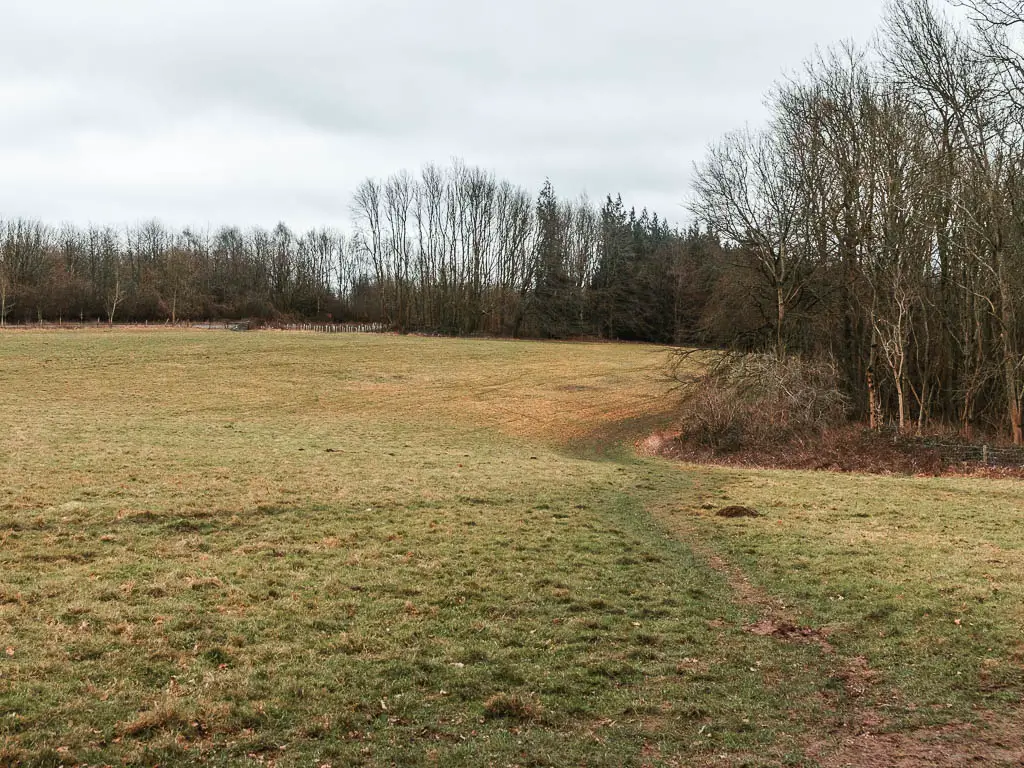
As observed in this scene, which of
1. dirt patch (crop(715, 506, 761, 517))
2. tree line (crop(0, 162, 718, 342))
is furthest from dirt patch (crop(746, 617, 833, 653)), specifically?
tree line (crop(0, 162, 718, 342))

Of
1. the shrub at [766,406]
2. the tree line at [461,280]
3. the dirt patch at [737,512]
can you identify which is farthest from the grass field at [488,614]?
the tree line at [461,280]

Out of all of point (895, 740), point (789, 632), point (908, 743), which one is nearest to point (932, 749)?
point (908, 743)

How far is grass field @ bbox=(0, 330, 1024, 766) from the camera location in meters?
6.06

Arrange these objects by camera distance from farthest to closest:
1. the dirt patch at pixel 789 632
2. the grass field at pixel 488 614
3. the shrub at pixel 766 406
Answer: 1. the shrub at pixel 766 406
2. the dirt patch at pixel 789 632
3. the grass field at pixel 488 614

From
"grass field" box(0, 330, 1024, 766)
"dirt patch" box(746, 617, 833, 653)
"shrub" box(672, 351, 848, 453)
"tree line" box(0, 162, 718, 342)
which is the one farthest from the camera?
"tree line" box(0, 162, 718, 342)

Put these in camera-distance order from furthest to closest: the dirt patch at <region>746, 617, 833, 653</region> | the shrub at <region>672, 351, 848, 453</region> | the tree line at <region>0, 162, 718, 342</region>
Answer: the tree line at <region>0, 162, 718, 342</region> < the shrub at <region>672, 351, 848, 453</region> < the dirt patch at <region>746, 617, 833, 653</region>

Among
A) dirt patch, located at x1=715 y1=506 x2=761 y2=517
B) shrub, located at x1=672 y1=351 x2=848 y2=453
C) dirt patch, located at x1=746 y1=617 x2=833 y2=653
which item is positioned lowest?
dirt patch, located at x1=715 y1=506 x2=761 y2=517

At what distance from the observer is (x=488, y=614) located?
9.27 meters

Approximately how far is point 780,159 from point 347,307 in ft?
260

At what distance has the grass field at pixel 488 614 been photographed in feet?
19.9

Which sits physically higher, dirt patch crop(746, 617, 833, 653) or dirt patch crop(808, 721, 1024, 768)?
dirt patch crop(808, 721, 1024, 768)

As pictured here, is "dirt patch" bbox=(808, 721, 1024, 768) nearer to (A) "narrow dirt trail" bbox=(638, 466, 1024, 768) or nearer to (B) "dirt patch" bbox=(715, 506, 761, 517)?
(A) "narrow dirt trail" bbox=(638, 466, 1024, 768)

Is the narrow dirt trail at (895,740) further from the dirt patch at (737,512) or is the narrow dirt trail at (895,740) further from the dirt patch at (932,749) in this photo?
the dirt patch at (737,512)

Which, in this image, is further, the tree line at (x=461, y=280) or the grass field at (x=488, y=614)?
the tree line at (x=461, y=280)
